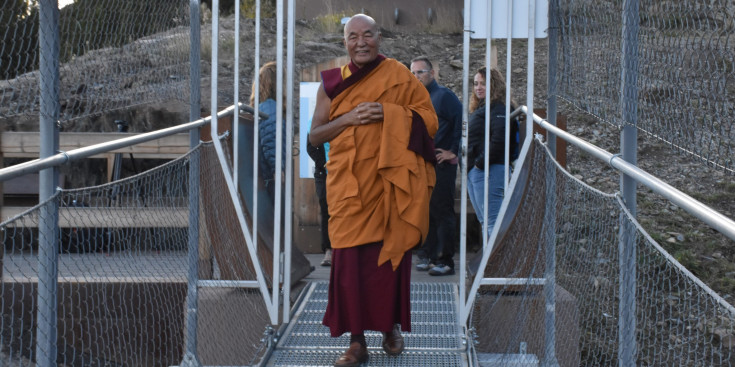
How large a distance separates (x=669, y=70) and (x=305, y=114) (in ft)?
19.3

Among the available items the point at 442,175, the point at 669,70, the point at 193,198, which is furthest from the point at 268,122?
the point at 669,70

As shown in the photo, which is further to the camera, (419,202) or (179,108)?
(179,108)

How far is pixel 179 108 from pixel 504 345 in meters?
8.37

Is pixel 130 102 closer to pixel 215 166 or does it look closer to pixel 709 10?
pixel 215 166

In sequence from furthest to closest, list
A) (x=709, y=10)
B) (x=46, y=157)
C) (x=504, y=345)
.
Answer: (x=504, y=345), (x=46, y=157), (x=709, y=10)

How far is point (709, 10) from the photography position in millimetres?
2312

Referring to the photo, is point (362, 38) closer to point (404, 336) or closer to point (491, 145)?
point (404, 336)

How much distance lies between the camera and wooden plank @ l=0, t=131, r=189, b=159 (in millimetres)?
8117

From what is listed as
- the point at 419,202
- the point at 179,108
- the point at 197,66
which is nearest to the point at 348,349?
the point at 419,202

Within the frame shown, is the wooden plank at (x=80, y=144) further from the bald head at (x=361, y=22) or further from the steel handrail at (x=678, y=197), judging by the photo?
the steel handrail at (x=678, y=197)

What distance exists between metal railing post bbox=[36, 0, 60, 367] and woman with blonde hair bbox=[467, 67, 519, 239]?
4123 millimetres

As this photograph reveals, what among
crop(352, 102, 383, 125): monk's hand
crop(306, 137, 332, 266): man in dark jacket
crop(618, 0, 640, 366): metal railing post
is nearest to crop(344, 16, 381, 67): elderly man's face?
crop(352, 102, 383, 125): monk's hand

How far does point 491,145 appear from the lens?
6688 mm

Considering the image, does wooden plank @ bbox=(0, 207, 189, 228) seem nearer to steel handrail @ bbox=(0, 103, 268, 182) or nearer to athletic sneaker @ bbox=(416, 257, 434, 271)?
Answer: steel handrail @ bbox=(0, 103, 268, 182)
